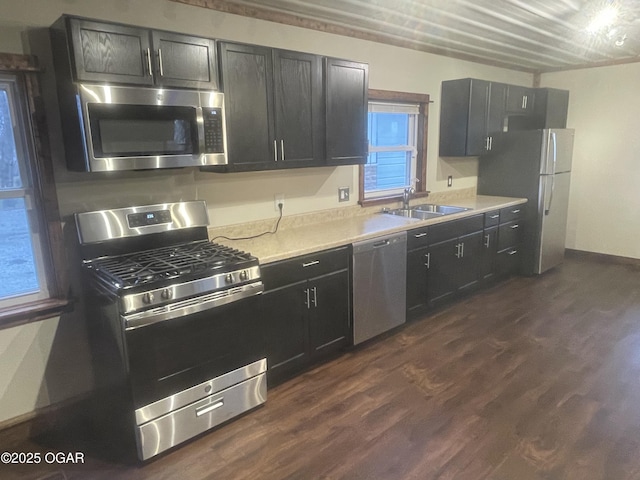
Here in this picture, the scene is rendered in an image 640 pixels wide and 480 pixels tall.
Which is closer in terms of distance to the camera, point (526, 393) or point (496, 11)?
point (526, 393)

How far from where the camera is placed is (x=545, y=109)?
5.17 meters

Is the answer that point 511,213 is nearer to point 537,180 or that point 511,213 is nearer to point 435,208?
point 537,180

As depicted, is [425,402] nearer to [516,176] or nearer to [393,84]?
[393,84]

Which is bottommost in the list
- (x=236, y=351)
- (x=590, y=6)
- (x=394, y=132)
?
(x=236, y=351)

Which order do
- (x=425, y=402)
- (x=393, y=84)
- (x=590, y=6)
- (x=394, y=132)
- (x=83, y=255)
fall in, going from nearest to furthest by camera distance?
(x=83, y=255) → (x=425, y=402) → (x=590, y=6) → (x=393, y=84) → (x=394, y=132)

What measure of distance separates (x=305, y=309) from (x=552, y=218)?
3483mm

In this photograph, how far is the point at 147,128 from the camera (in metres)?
2.36

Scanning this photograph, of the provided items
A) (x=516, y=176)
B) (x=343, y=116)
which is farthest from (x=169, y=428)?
(x=516, y=176)

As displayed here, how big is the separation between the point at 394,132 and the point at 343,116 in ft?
4.14

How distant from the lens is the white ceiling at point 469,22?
3.03m

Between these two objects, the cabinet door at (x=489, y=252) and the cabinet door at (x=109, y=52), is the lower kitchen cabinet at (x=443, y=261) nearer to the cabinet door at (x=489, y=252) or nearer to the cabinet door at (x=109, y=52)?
the cabinet door at (x=489, y=252)

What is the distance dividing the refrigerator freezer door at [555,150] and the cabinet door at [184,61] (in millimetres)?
3634

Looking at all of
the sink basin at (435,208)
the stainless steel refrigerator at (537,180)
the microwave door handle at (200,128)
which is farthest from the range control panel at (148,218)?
the stainless steel refrigerator at (537,180)

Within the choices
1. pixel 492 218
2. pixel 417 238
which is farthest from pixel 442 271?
pixel 492 218
